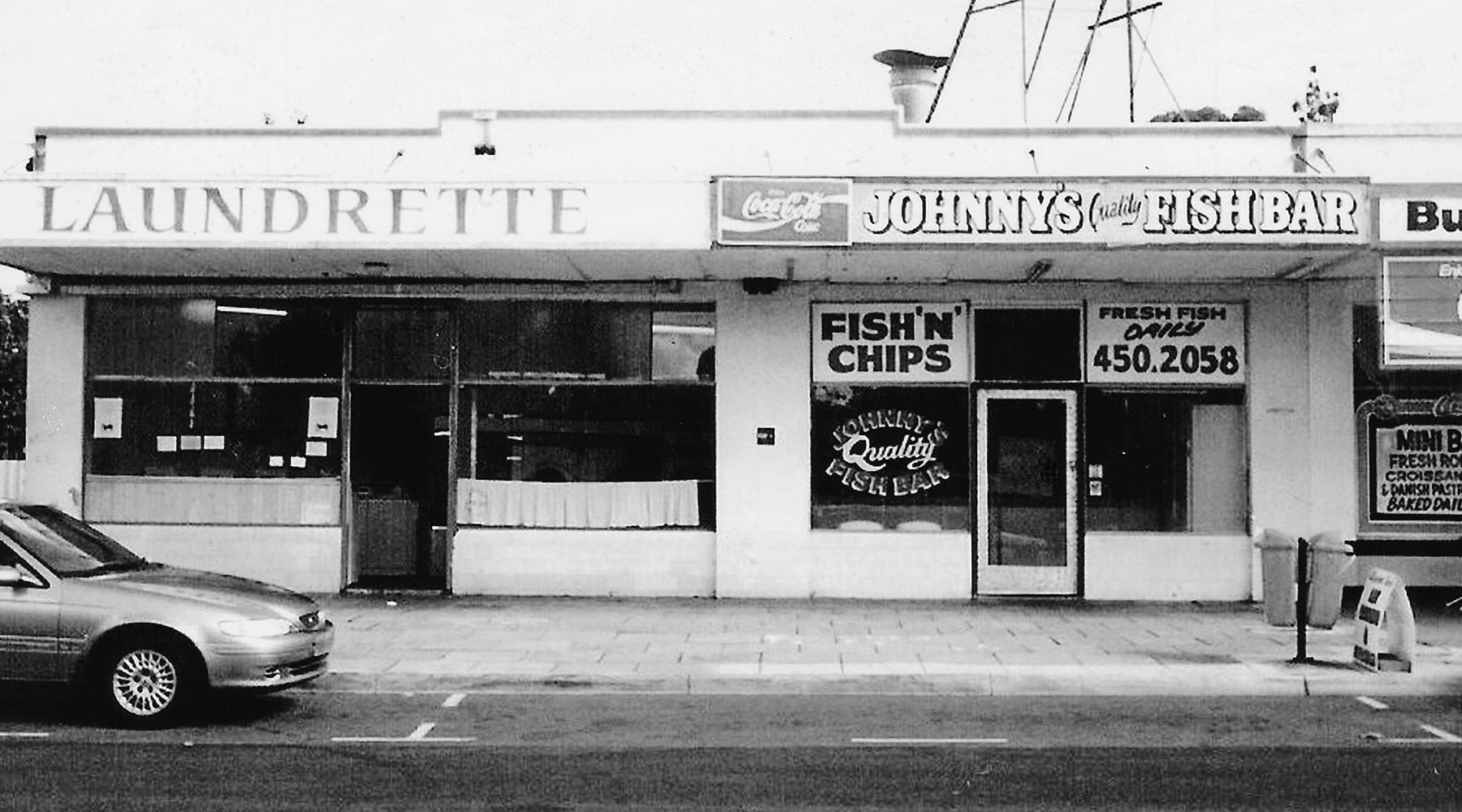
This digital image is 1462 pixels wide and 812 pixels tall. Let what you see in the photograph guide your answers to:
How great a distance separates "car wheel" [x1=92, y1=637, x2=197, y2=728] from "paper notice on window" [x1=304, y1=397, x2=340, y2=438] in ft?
23.4

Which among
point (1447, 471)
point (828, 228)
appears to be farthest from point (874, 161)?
point (1447, 471)

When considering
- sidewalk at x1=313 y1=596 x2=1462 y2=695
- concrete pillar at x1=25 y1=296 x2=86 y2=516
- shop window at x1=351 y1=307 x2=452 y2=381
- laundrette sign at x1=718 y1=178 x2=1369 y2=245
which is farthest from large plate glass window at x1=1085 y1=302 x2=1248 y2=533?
concrete pillar at x1=25 y1=296 x2=86 y2=516

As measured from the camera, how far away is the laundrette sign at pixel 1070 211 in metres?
13.5

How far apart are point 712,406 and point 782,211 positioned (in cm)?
311

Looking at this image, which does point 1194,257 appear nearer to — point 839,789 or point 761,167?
point 761,167

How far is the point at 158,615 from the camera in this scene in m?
9.23

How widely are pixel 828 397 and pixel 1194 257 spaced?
417 centimetres

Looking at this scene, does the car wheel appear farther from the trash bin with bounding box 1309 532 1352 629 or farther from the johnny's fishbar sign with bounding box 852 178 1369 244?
the trash bin with bounding box 1309 532 1352 629

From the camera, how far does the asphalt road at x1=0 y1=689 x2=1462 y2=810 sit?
7492mm

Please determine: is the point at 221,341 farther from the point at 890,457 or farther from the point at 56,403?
the point at 890,457

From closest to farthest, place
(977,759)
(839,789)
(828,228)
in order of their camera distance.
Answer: (839,789), (977,759), (828,228)

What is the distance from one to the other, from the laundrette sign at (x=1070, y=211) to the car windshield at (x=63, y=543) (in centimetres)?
612

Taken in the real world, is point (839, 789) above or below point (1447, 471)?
below

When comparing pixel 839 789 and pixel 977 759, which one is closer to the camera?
pixel 839 789
